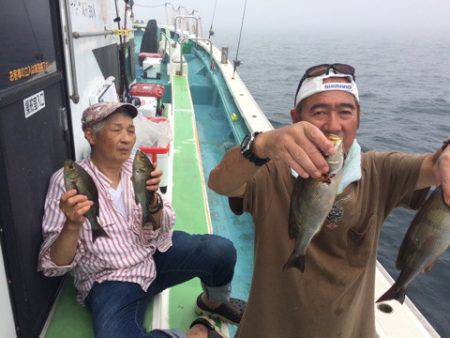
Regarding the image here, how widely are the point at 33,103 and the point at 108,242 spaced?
89 cm

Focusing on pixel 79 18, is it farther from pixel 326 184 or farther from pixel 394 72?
pixel 394 72

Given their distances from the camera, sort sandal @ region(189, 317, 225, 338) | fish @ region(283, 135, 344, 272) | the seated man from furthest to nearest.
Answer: sandal @ region(189, 317, 225, 338)
the seated man
fish @ region(283, 135, 344, 272)

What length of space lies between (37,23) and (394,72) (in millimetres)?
30733

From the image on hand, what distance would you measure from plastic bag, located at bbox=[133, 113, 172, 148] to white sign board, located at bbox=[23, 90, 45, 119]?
1361 mm

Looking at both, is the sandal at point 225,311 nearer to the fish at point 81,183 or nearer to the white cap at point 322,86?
the fish at point 81,183

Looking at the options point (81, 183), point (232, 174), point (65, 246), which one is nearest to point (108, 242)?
point (65, 246)

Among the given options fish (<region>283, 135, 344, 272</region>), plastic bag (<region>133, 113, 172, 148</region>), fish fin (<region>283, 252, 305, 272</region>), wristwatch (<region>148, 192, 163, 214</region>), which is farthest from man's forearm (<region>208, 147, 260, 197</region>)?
plastic bag (<region>133, 113, 172, 148</region>)

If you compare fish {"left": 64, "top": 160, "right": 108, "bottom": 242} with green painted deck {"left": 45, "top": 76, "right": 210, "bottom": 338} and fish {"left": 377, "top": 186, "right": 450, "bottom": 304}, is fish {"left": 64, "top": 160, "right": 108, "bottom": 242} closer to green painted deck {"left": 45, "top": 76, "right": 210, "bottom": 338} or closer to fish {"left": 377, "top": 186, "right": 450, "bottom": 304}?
green painted deck {"left": 45, "top": 76, "right": 210, "bottom": 338}

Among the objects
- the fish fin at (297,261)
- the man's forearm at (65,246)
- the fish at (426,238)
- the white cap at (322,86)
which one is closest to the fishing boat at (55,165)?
the man's forearm at (65,246)

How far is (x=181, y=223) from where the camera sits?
3.44 meters

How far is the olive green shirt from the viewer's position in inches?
64.7

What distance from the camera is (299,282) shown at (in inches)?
65.9

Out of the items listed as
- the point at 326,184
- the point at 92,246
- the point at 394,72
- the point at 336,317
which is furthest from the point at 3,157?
the point at 394,72

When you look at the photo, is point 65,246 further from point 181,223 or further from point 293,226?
point 181,223
